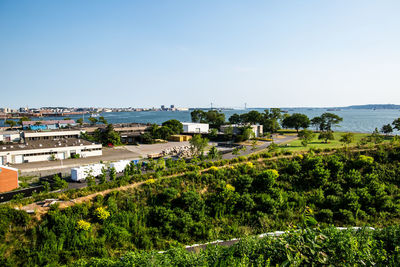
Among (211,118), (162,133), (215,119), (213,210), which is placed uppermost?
(211,118)

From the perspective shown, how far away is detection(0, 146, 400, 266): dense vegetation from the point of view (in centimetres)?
1455

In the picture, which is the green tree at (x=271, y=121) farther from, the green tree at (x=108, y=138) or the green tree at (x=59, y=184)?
the green tree at (x=59, y=184)

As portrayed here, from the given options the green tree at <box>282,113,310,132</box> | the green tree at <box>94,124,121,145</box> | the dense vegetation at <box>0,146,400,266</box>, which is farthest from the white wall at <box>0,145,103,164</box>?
the green tree at <box>282,113,310,132</box>

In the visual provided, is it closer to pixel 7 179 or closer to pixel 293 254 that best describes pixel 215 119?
pixel 7 179

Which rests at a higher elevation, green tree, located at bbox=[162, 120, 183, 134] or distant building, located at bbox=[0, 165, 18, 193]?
green tree, located at bbox=[162, 120, 183, 134]

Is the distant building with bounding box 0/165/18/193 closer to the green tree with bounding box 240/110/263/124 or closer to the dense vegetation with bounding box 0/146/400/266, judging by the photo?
the dense vegetation with bounding box 0/146/400/266

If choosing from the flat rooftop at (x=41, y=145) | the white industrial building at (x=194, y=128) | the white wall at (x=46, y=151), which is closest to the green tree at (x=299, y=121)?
the white industrial building at (x=194, y=128)

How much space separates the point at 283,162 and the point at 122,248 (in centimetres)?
1790

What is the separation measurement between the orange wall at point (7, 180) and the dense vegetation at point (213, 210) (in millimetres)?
11745

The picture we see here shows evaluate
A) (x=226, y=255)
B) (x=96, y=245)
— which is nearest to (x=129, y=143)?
(x=96, y=245)

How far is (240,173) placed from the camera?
23.5m

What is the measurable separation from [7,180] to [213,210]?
22.0 m

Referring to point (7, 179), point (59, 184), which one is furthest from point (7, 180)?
point (59, 184)

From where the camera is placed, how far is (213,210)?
18.7 m
